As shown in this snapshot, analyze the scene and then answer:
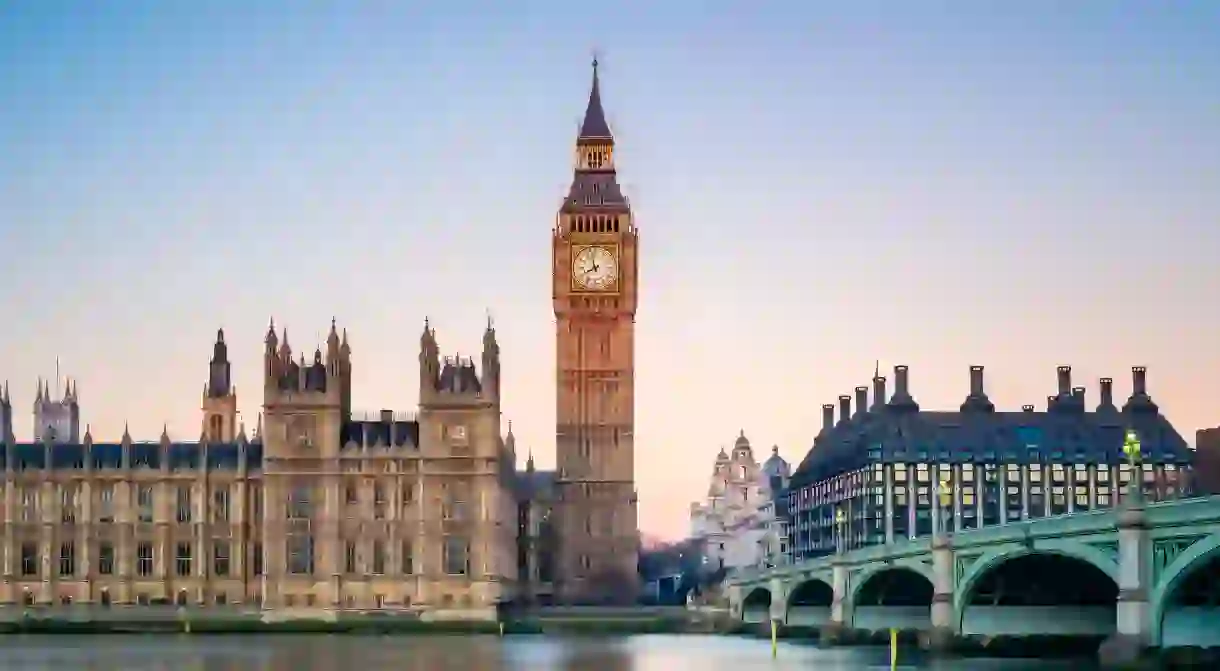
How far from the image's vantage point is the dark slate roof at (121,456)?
458 feet

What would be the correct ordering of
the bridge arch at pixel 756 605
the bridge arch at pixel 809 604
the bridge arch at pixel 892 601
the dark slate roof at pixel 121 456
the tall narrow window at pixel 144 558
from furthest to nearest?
the dark slate roof at pixel 121 456
the tall narrow window at pixel 144 558
the bridge arch at pixel 756 605
the bridge arch at pixel 809 604
the bridge arch at pixel 892 601

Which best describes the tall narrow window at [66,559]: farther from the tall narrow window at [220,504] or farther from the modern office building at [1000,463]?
the modern office building at [1000,463]

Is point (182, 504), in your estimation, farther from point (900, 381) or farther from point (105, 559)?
point (900, 381)

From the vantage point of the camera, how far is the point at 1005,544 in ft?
252

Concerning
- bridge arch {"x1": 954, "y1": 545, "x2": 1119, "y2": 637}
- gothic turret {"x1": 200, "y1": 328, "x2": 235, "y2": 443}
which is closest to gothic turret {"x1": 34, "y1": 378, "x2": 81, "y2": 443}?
gothic turret {"x1": 200, "y1": 328, "x2": 235, "y2": 443}

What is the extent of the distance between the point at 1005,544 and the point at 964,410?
293 feet

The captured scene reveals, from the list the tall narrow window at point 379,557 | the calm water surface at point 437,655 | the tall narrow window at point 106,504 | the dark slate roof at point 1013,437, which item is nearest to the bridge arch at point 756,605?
the calm water surface at point 437,655

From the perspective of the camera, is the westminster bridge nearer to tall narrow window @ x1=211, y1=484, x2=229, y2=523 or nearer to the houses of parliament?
the houses of parliament

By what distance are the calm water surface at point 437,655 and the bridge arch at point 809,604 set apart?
3.84 metres

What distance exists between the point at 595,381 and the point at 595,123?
2093cm

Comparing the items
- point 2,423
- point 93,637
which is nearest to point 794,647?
point 93,637

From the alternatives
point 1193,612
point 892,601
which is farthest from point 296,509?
point 1193,612

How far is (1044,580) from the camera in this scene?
85062 mm

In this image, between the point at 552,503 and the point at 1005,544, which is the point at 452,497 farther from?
the point at 1005,544
